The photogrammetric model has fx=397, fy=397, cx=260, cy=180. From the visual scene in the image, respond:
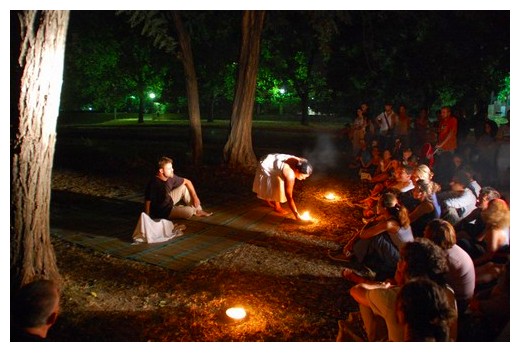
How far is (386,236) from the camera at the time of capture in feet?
16.5

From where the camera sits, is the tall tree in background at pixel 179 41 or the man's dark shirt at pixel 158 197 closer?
the man's dark shirt at pixel 158 197

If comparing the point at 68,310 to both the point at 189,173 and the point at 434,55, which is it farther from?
the point at 434,55

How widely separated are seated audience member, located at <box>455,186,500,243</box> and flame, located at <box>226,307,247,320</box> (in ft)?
10.4

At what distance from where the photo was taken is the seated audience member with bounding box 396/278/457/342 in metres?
2.61

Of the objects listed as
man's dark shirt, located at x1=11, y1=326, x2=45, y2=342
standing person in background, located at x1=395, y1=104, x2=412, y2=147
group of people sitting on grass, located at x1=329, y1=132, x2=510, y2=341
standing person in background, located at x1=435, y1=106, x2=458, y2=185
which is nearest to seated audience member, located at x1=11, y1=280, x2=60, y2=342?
man's dark shirt, located at x1=11, y1=326, x2=45, y2=342

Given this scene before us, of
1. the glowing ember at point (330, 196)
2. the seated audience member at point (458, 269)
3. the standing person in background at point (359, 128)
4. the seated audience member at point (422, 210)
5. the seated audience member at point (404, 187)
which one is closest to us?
the seated audience member at point (458, 269)

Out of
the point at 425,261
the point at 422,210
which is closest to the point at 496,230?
the point at 422,210

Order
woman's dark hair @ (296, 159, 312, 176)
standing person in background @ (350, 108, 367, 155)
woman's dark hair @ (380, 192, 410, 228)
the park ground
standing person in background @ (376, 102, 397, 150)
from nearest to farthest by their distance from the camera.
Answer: the park ground, woman's dark hair @ (380, 192, 410, 228), woman's dark hair @ (296, 159, 312, 176), standing person in background @ (376, 102, 397, 150), standing person in background @ (350, 108, 367, 155)

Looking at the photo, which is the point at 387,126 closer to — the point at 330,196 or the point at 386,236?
the point at 330,196

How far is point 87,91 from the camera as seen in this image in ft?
148

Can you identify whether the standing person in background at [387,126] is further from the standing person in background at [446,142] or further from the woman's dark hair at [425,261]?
the woman's dark hair at [425,261]

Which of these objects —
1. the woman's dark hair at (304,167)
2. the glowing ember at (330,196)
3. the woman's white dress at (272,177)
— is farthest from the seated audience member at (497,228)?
the glowing ember at (330,196)

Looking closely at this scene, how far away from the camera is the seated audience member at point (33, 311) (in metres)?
2.63

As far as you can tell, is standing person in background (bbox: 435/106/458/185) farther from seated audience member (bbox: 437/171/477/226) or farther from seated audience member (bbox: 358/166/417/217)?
seated audience member (bbox: 437/171/477/226)
